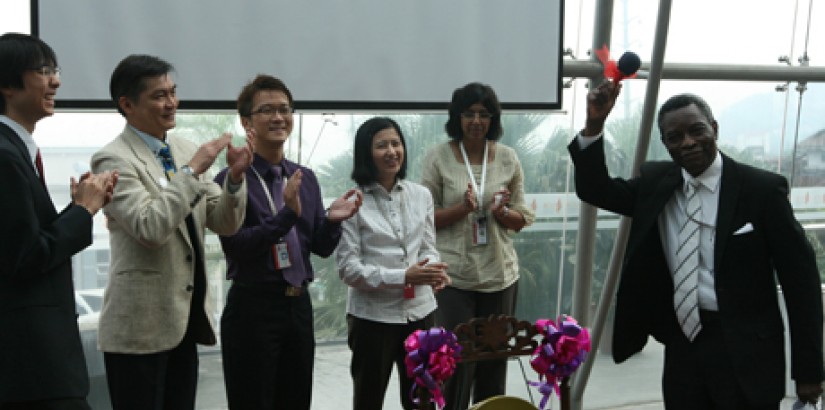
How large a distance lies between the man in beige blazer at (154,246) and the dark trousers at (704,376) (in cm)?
144

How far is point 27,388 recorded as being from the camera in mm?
2123

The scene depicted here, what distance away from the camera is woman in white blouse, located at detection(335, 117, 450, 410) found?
3.30m

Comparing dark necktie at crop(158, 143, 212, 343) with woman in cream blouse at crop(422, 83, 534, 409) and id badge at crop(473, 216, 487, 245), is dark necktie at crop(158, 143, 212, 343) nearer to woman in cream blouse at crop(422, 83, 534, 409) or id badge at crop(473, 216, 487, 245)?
woman in cream blouse at crop(422, 83, 534, 409)

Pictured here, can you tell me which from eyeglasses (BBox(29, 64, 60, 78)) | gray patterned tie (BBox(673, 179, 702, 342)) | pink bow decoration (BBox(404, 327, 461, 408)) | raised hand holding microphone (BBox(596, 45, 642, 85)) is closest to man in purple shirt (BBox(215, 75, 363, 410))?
eyeglasses (BBox(29, 64, 60, 78))

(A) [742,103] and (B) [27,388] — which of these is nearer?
(B) [27,388]

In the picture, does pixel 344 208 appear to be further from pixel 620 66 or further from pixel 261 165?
pixel 620 66

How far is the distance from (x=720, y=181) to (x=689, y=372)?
1.87 ft

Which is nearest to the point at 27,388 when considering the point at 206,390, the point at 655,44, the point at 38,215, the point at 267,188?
the point at 38,215

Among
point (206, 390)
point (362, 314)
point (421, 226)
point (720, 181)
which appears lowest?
point (206, 390)

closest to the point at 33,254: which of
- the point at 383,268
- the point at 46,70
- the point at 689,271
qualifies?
the point at 46,70

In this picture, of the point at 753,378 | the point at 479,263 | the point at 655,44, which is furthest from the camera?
the point at 655,44

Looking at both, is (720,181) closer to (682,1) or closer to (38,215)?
(38,215)

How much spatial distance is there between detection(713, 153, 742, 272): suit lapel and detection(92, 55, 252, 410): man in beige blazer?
1462mm

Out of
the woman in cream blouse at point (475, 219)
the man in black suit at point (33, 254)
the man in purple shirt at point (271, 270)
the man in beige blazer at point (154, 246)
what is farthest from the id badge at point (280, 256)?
the woman in cream blouse at point (475, 219)
